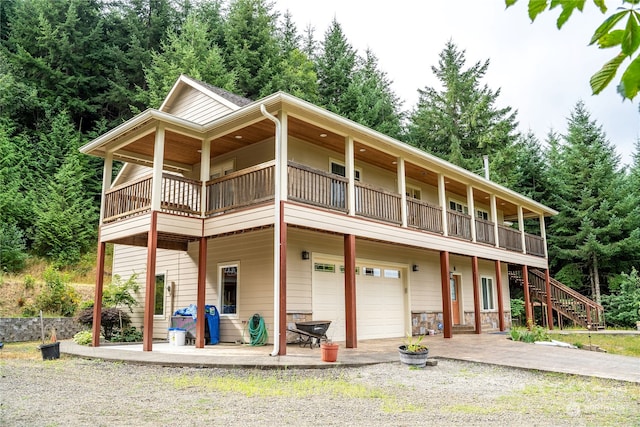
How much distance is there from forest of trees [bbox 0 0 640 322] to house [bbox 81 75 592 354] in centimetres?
788

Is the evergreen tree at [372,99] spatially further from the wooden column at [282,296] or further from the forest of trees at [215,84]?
the wooden column at [282,296]

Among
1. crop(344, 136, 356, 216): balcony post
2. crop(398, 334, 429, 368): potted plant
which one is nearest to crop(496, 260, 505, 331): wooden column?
crop(344, 136, 356, 216): balcony post

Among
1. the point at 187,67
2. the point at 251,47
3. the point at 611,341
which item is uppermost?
the point at 251,47

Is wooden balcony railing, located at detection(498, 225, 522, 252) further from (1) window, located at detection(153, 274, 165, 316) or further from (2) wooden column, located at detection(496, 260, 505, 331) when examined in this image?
(1) window, located at detection(153, 274, 165, 316)

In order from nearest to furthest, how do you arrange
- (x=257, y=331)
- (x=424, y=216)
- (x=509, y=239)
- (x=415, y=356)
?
1. (x=415, y=356)
2. (x=257, y=331)
3. (x=424, y=216)
4. (x=509, y=239)

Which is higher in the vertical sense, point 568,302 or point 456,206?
point 456,206

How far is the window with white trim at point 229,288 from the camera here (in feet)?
40.2

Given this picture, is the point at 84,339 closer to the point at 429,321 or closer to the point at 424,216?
the point at 424,216

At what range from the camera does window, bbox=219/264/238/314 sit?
40.2ft


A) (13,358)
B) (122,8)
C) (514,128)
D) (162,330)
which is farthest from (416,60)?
(13,358)

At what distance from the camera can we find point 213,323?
38.9 ft

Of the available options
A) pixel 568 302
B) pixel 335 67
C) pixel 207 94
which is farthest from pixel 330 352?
pixel 335 67

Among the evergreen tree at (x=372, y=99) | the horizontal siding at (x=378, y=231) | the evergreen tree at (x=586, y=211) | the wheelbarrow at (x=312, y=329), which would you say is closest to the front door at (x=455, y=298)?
the horizontal siding at (x=378, y=231)

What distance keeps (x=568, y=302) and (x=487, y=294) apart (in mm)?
3913
